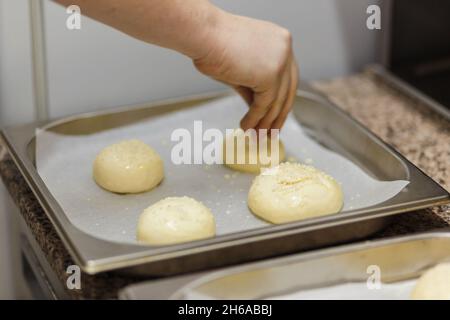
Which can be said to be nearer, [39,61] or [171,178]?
[171,178]

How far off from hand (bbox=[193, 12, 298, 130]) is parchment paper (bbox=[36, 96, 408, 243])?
0.40 ft

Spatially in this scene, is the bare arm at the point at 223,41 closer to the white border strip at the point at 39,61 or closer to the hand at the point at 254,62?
the hand at the point at 254,62

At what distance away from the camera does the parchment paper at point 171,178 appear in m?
1.11

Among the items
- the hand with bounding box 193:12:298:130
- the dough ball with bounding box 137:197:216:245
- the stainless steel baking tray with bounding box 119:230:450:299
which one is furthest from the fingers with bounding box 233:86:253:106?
the stainless steel baking tray with bounding box 119:230:450:299

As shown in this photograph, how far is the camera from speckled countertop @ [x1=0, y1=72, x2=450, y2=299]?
1.02 meters

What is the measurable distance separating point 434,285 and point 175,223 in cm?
33

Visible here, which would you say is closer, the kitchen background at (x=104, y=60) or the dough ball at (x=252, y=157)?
the dough ball at (x=252, y=157)

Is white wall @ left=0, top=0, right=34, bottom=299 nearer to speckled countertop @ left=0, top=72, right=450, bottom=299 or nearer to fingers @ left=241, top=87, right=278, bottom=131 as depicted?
speckled countertop @ left=0, top=72, right=450, bottom=299

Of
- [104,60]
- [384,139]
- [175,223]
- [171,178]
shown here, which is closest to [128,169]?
[171,178]

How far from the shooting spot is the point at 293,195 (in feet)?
3.57

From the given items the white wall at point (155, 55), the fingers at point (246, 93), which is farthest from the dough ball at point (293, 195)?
the white wall at point (155, 55)

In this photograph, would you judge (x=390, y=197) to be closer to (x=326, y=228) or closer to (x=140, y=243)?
(x=326, y=228)

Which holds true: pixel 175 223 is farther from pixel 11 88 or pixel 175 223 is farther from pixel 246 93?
pixel 11 88

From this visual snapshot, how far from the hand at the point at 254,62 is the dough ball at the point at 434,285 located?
1.24 feet
